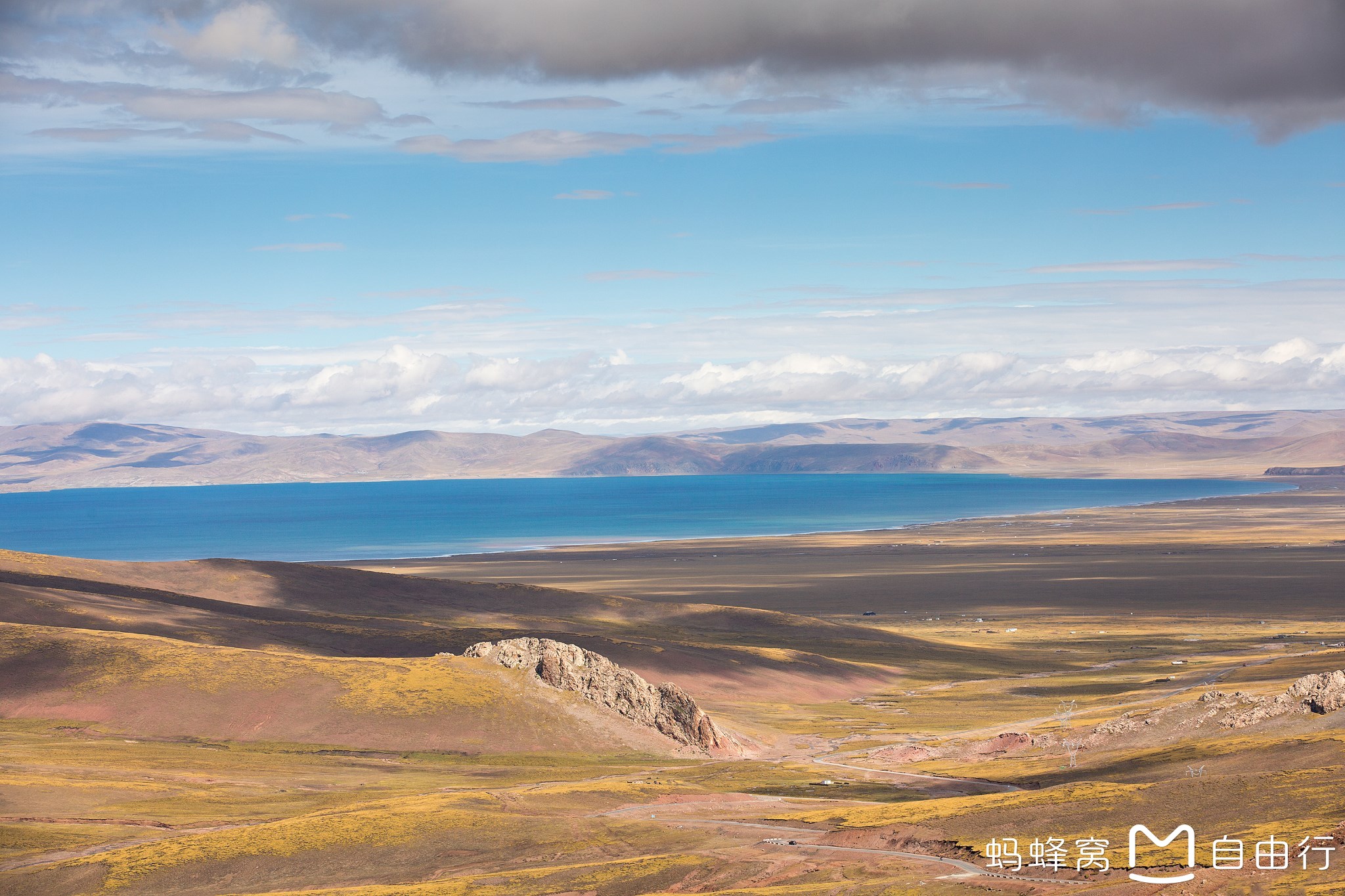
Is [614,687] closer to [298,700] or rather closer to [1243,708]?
[298,700]

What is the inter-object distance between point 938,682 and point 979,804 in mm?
63053

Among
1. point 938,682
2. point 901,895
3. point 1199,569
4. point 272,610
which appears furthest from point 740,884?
point 1199,569

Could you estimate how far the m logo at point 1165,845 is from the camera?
3413 centimetres

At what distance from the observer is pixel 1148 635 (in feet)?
440

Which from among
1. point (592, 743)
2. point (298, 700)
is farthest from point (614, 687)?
point (298, 700)

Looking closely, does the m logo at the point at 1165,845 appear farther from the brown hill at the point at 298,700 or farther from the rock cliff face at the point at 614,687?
the brown hill at the point at 298,700

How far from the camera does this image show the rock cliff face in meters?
79.3

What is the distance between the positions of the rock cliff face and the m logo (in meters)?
40.7

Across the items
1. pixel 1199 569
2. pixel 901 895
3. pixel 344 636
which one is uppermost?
pixel 901 895

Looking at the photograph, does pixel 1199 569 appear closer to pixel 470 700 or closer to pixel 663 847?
pixel 470 700

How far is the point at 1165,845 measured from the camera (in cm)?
3906

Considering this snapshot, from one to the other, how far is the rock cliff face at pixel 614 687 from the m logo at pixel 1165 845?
4070 centimetres

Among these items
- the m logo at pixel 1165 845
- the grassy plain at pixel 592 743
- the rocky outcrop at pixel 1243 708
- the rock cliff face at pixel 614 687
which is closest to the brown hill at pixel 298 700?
the grassy plain at pixel 592 743

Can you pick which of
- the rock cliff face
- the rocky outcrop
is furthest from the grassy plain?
the rock cliff face
